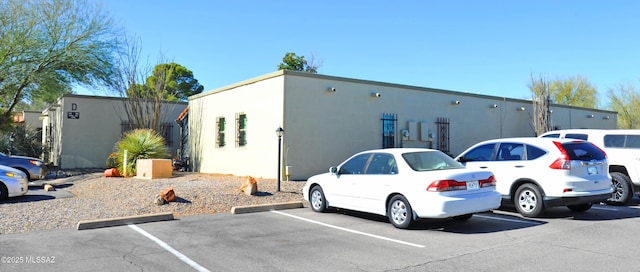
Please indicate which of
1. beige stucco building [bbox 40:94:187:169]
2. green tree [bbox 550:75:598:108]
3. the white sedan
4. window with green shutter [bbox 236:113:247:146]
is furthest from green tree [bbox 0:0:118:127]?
green tree [bbox 550:75:598:108]

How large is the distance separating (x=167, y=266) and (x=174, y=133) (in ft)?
65.7

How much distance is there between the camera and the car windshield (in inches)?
A: 318

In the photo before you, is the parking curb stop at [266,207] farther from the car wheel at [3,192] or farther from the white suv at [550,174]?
the car wheel at [3,192]

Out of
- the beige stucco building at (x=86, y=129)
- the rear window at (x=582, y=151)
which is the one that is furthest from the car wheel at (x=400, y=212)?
the beige stucco building at (x=86, y=129)

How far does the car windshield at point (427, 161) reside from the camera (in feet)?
26.5

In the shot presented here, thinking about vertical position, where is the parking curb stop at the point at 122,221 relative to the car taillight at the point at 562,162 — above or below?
below

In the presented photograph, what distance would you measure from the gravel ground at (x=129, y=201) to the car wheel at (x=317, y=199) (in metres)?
1.41

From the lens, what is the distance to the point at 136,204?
10625mm

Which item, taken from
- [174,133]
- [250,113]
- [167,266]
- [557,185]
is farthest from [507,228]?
[174,133]

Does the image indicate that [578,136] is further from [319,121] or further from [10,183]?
[10,183]

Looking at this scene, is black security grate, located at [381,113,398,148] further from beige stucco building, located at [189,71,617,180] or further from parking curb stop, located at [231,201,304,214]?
parking curb stop, located at [231,201,304,214]

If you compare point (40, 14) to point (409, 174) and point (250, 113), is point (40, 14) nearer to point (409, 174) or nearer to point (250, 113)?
point (250, 113)

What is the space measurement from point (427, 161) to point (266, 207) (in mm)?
4067

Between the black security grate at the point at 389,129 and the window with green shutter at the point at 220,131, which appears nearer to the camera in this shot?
the black security grate at the point at 389,129
